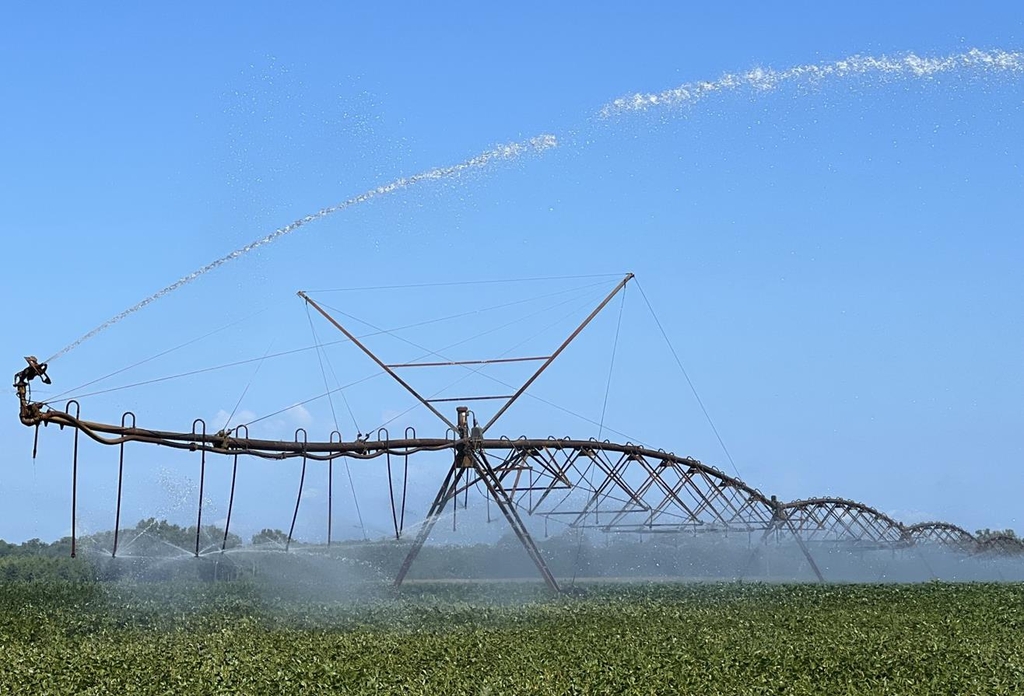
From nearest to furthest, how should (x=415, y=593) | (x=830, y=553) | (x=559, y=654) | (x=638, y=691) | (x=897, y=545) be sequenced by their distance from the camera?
(x=638, y=691)
(x=559, y=654)
(x=415, y=593)
(x=830, y=553)
(x=897, y=545)

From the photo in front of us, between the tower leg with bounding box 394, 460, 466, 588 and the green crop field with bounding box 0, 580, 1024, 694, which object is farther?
the tower leg with bounding box 394, 460, 466, 588

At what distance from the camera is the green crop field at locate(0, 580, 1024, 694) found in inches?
829

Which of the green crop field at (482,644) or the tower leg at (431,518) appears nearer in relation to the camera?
the green crop field at (482,644)

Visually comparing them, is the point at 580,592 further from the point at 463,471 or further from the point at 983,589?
the point at 983,589

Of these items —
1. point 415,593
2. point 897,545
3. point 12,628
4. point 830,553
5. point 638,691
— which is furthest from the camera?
point 897,545

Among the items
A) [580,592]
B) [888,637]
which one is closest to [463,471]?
[580,592]

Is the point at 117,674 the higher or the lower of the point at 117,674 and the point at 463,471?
the lower

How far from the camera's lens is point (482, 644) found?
23.9 m

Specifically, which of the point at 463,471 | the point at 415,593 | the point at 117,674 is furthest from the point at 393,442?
the point at 117,674

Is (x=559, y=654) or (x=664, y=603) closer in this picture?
(x=559, y=654)

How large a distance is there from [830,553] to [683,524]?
15603 mm

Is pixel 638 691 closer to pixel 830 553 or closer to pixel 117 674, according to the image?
pixel 117 674

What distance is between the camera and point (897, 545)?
61.8 m

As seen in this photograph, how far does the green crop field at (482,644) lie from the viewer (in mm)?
21062
